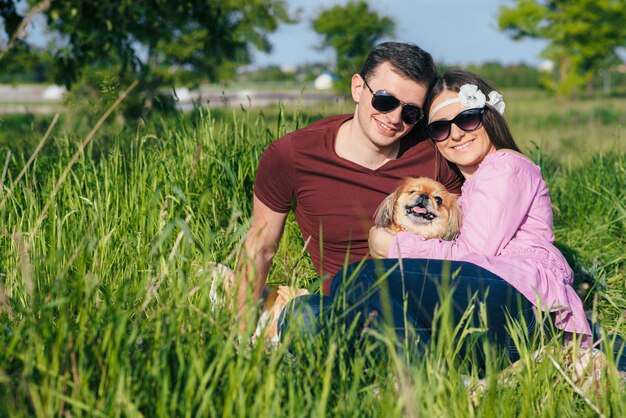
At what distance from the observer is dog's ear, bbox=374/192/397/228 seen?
321cm

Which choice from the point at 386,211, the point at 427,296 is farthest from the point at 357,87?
the point at 427,296

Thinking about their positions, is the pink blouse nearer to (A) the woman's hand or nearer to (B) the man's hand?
(A) the woman's hand

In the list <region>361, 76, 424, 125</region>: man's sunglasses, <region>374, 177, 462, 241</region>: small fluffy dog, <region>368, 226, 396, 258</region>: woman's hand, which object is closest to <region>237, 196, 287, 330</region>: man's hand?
<region>368, 226, 396, 258</region>: woman's hand

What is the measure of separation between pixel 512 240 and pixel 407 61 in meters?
→ 0.93

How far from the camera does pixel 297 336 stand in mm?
2240

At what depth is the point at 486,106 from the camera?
3.31 meters

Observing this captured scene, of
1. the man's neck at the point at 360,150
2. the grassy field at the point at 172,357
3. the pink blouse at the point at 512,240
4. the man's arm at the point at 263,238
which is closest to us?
the grassy field at the point at 172,357

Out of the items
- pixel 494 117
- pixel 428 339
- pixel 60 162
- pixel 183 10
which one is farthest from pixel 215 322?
pixel 183 10

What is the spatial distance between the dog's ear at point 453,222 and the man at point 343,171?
391 mm

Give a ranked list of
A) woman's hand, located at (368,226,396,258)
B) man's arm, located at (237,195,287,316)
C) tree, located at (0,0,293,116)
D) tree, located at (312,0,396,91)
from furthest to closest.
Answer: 1. tree, located at (312,0,396,91)
2. tree, located at (0,0,293,116)
3. man's arm, located at (237,195,287,316)
4. woman's hand, located at (368,226,396,258)

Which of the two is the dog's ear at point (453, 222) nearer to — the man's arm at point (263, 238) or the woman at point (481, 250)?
the woman at point (481, 250)

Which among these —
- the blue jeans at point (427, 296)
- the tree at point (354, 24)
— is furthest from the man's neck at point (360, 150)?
the tree at point (354, 24)

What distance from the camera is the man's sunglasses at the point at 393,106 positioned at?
3.26 m

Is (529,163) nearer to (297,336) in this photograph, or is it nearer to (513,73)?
(297,336)
